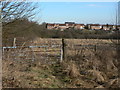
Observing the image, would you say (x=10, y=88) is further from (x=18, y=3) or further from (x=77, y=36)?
(x=77, y=36)

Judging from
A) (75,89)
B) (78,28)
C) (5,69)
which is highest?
(78,28)

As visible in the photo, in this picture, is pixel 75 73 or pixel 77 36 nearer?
pixel 75 73

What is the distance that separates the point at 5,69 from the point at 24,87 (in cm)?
142

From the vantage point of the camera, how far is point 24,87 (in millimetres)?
6312

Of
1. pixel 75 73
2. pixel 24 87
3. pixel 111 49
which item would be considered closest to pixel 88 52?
pixel 111 49

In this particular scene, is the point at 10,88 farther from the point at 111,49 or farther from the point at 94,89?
the point at 111,49

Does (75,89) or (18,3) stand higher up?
(18,3)

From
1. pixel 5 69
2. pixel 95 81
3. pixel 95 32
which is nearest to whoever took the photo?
pixel 5 69

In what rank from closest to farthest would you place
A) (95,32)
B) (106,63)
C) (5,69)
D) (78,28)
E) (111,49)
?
(5,69) < (106,63) < (111,49) < (95,32) < (78,28)

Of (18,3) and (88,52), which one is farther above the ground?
(18,3)

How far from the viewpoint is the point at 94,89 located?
22.4ft

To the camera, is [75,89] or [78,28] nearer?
[75,89]

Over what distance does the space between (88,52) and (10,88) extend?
288 inches

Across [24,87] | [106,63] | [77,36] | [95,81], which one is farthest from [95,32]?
[24,87]
